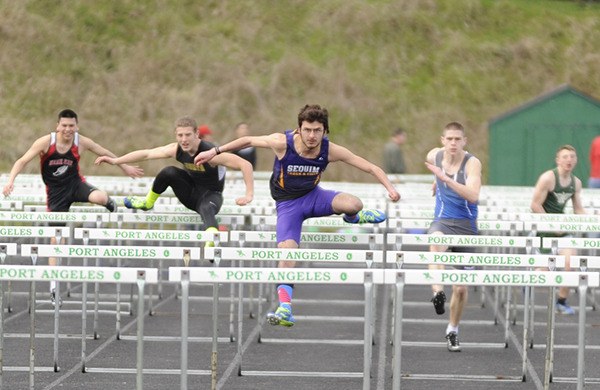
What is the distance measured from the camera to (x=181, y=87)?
42000 mm

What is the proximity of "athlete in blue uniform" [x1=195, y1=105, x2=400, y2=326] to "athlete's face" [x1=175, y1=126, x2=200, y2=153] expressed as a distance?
1707mm

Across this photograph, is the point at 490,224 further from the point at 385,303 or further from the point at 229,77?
the point at 229,77

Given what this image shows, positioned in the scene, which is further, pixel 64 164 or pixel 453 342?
pixel 64 164

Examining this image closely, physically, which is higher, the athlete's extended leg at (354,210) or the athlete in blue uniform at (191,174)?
the athlete in blue uniform at (191,174)

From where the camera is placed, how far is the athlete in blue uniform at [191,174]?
519 inches

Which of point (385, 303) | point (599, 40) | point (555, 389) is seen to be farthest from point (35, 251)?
point (599, 40)

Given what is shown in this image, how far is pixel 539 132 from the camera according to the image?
1195 inches

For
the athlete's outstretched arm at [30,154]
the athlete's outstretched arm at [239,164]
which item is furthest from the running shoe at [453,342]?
the athlete's outstretched arm at [30,154]

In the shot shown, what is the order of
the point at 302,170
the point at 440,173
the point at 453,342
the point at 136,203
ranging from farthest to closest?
the point at 136,203
the point at 453,342
the point at 440,173
the point at 302,170

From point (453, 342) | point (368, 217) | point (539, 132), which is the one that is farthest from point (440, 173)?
point (539, 132)

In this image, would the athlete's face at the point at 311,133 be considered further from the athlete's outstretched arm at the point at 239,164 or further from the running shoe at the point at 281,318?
the athlete's outstretched arm at the point at 239,164

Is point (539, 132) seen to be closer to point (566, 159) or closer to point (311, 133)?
point (566, 159)

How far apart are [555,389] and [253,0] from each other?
37076mm

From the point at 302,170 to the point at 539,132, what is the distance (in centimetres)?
1941
